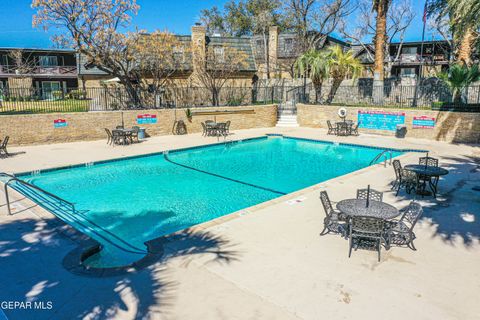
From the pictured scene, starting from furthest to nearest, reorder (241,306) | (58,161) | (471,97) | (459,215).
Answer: (471,97) → (58,161) → (459,215) → (241,306)

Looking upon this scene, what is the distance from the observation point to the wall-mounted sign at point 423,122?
1853 centimetres

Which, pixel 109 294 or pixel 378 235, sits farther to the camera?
pixel 378 235

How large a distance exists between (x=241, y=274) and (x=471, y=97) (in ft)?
65.8

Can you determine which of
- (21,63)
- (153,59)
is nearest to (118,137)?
(153,59)

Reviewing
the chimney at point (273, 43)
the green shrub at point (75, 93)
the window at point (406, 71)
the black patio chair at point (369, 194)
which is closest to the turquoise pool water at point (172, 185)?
the black patio chair at point (369, 194)

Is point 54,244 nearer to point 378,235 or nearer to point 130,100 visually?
point 378,235

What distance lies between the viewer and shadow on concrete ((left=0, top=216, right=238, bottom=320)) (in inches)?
183

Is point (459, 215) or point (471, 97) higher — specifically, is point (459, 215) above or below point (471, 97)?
below

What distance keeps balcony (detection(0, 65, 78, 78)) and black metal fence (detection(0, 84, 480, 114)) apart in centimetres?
1433

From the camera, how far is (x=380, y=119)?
2052 cm

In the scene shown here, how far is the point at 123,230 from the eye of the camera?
8.41 meters

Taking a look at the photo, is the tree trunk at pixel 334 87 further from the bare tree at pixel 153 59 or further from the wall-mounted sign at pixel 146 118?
the wall-mounted sign at pixel 146 118

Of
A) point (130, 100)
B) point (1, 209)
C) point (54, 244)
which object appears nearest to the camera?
point (54, 244)

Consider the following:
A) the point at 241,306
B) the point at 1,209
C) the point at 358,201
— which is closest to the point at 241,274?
the point at 241,306
